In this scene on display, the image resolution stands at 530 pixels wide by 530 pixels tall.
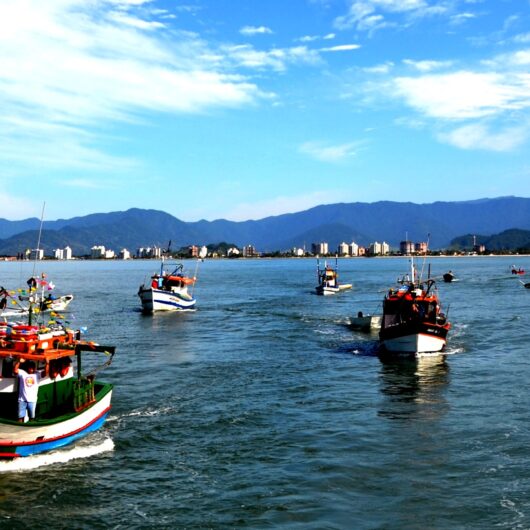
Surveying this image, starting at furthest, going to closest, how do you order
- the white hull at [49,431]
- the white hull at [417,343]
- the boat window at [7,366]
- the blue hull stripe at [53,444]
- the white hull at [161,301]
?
1. the white hull at [161,301]
2. the white hull at [417,343]
3. the boat window at [7,366]
4. the blue hull stripe at [53,444]
5. the white hull at [49,431]

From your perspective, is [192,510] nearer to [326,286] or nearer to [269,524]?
[269,524]

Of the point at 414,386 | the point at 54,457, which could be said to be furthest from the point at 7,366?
the point at 414,386

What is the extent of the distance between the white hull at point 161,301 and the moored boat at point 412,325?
35.9 meters

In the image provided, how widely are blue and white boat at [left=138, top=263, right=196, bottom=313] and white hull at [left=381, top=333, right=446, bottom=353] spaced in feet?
121

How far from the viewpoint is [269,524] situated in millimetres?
16922

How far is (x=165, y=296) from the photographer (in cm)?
7400

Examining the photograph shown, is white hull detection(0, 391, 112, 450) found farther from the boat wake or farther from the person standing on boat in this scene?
the boat wake

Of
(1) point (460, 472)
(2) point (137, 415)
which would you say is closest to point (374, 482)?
(1) point (460, 472)

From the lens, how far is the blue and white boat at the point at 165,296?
73062mm

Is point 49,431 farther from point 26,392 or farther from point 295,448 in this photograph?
point 295,448

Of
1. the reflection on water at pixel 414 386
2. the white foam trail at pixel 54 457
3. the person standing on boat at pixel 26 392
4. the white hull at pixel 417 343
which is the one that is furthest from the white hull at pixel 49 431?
the white hull at pixel 417 343

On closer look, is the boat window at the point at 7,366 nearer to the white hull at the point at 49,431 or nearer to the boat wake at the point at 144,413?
the white hull at the point at 49,431

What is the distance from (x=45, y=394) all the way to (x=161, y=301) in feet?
169

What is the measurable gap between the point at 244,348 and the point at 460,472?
1060 inches
